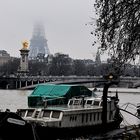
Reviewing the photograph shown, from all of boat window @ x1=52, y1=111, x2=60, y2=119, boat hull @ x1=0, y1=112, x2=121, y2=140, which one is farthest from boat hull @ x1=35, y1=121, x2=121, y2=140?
boat window @ x1=52, y1=111, x2=60, y2=119

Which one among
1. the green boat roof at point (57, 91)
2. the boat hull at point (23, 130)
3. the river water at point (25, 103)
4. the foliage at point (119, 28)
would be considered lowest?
the river water at point (25, 103)

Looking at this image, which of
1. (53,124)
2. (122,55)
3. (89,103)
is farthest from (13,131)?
(89,103)

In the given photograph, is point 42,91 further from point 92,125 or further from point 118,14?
point 118,14

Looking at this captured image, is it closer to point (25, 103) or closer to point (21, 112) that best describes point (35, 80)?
point (25, 103)

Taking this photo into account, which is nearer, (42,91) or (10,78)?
(42,91)

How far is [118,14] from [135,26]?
0.63m

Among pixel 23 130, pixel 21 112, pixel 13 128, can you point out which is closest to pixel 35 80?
pixel 21 112

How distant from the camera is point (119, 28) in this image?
51.2 ft

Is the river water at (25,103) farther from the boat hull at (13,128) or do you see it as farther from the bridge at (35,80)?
the bridge at (35,80)

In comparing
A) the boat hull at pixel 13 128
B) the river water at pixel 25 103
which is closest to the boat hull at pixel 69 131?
the boat hull at pixel 13 128

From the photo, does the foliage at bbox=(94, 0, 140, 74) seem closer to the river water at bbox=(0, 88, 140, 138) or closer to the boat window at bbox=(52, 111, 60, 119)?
the boat window at bbox=(52, 111, 60, 119)

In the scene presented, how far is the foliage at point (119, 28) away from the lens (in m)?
15.0

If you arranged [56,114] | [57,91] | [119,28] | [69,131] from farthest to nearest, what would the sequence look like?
[57,91]
[69,131]
[56,114]
[119,28]

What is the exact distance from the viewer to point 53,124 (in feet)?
67.4
